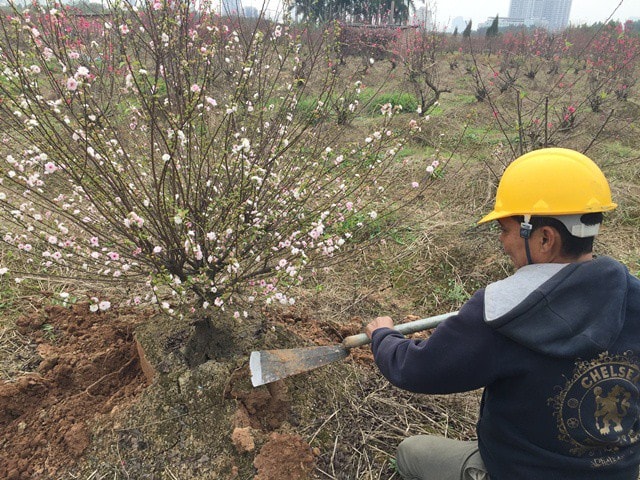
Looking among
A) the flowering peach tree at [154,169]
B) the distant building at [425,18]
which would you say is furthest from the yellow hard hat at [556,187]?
the distant building at [425,18]

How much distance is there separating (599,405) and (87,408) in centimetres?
242

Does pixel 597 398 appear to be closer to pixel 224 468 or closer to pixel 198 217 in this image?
pixel 224 468

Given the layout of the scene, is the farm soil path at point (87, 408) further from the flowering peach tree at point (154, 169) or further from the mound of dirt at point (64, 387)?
the flowering peach tree at point (154, 169)

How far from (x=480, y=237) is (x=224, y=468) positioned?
352 centimetres

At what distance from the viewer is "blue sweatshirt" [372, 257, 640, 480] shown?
1.17m

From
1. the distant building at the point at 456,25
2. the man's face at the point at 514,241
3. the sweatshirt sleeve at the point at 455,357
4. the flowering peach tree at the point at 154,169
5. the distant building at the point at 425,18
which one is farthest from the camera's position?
the distant building at the point at 456,25

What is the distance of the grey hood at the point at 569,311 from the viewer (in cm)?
115

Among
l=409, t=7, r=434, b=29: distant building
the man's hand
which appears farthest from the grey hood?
l=409, t=7, r=434, b=29: distant building

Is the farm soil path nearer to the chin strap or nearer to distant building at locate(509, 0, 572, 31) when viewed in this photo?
the chin strap

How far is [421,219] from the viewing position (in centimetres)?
488

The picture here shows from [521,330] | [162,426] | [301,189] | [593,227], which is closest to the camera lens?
[521,330]

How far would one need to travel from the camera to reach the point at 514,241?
1402mm

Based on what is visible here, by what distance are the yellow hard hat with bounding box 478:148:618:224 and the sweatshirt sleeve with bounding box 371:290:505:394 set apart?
33 cm

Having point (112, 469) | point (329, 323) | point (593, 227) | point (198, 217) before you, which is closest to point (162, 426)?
point (112, 469)
